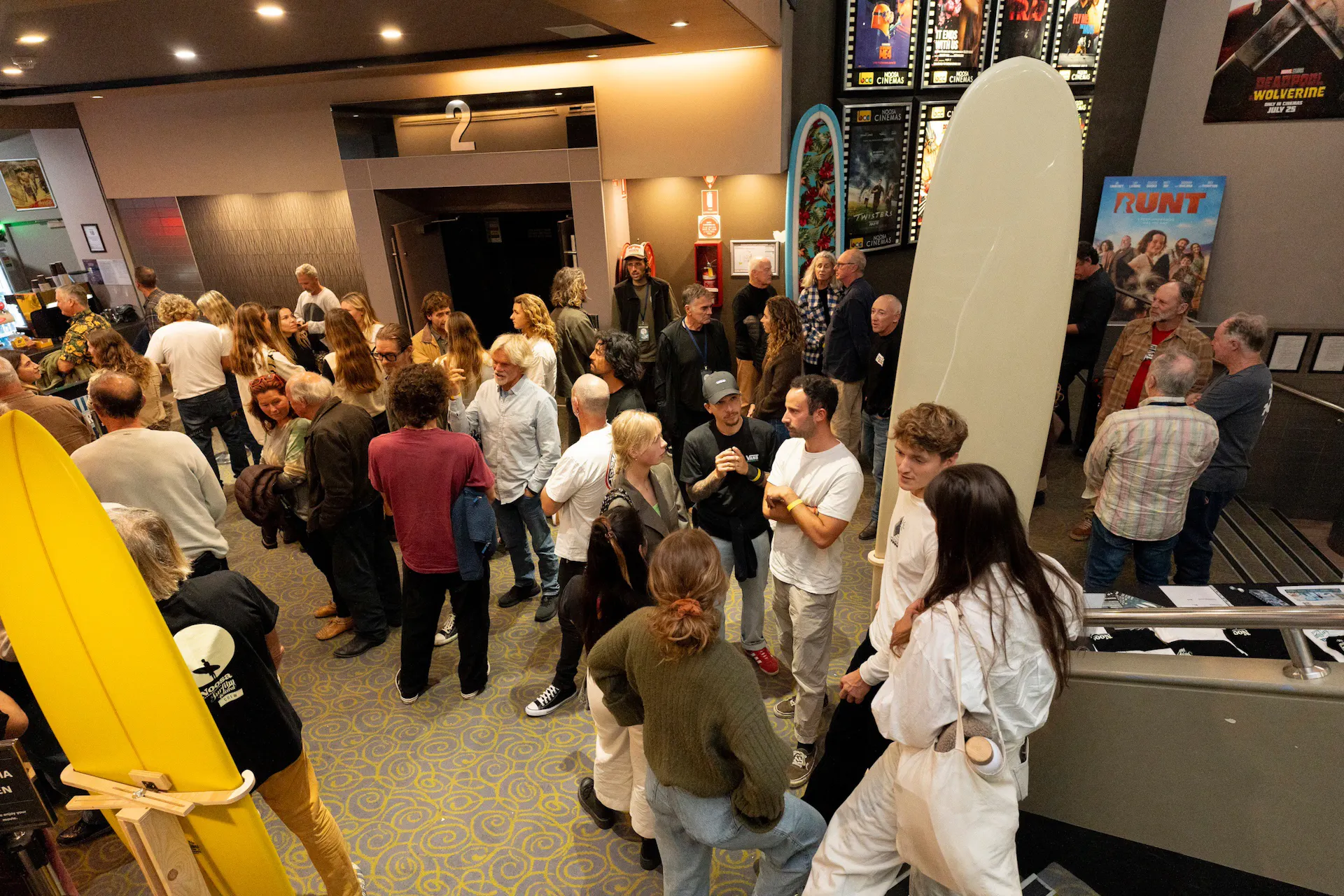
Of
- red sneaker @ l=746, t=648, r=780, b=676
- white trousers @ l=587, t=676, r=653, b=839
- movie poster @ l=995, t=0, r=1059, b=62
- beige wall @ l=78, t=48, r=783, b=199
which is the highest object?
movie poster @ l=995, t=0, r=1059, b=62

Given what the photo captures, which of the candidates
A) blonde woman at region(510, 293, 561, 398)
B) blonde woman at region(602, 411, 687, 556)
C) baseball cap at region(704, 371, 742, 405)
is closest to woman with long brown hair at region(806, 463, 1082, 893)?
blonde woman at region(602, 411, 687, 556)

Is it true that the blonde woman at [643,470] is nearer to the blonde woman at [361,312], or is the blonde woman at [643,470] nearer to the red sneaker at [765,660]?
the red sneaker at [765,660]

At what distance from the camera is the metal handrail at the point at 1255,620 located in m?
1.81

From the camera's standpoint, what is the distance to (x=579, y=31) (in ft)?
17.0

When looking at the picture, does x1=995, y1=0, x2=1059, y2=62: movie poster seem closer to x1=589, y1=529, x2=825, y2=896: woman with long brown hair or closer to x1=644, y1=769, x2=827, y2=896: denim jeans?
x1=589, y1=529, x2=825, y2=896: woman with long brown hair

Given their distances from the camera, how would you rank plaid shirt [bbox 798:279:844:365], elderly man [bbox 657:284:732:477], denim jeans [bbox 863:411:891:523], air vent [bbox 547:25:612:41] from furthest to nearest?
plaid shirt [bbox 798:279:844:365] < air vent [bbox 547:25:612:41] < elderly man [bbox 657:284:732:477] < denim jeans [bbox 863:411:891:523]

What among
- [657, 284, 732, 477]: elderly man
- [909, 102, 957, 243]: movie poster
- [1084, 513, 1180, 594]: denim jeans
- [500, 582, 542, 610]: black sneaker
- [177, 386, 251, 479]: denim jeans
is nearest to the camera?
[1084, 513, 1180, 594]: denim jeans

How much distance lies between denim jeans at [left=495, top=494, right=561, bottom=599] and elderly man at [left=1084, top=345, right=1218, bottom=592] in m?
2.94

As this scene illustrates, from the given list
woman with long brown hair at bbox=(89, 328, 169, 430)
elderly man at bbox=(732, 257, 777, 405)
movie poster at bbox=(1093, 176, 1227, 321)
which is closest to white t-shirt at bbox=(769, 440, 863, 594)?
elderly man at bbox=(732, 257, 777, 405)

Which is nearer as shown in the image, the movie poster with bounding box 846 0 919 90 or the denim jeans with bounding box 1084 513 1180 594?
the denim jeans with bounding box 1084 513 1180 594

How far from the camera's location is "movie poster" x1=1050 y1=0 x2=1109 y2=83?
652 centimetres

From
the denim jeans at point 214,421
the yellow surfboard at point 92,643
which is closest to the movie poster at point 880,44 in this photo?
the denim jeans at point 214,421

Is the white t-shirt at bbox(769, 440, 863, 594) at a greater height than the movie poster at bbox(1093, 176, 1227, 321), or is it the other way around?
the movie poster at bbox(1093, 176, 1227, 321)

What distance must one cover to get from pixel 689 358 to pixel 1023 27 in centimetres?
514
